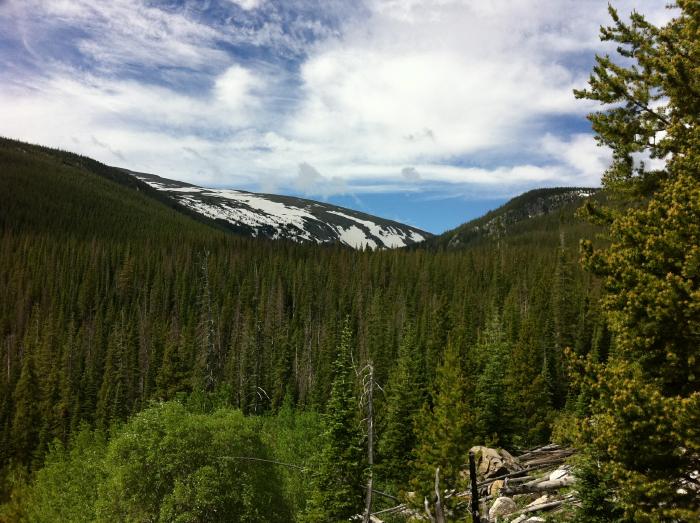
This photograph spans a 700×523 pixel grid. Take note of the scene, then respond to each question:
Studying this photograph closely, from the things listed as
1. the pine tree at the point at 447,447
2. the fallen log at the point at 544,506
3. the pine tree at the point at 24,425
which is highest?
the fallen log at the point at 544,506

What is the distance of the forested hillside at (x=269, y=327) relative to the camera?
47.4 m

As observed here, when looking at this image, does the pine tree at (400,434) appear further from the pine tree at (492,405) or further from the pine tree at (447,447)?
the pine tree at (447,447)

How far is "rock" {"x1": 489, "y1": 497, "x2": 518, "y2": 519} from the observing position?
19.9 metres

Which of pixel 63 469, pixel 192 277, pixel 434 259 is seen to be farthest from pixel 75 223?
pixel 63 469

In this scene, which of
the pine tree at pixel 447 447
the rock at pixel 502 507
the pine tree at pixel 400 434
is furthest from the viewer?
the pine tree at pixel 400 434

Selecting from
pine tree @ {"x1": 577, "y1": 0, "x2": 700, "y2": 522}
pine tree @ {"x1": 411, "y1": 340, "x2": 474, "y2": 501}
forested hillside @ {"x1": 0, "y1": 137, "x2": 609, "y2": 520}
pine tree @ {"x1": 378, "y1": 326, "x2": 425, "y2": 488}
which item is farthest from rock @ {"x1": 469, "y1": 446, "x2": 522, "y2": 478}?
pine tree @ {"x1": 577, "y1": 0, "x2": 700, "y2": 522}

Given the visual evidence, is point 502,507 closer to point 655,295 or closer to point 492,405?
point 655,295

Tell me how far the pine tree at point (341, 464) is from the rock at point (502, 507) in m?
6.46

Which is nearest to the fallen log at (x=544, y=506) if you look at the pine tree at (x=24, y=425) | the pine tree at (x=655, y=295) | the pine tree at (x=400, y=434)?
the pine tree at (x=655, y=295)

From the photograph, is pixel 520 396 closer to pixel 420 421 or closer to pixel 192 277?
pixel 420 421

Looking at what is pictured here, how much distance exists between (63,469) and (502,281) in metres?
99.8

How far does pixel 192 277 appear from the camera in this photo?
141 m

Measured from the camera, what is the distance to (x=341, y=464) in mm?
23297

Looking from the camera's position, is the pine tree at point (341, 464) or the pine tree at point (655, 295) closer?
the pine tree at point (655, 295)
